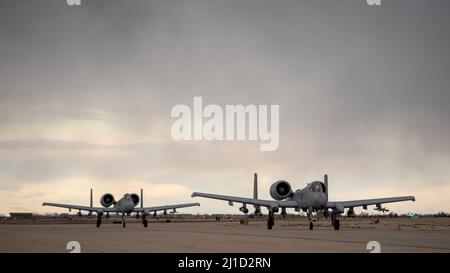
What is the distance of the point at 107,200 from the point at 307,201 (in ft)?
85.5

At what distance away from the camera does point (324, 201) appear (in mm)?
40125

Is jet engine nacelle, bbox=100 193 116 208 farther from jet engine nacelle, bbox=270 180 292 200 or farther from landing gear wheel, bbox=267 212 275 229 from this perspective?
landing gear wheel, bbox=267 212 275 229

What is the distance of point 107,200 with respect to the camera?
58219 mm

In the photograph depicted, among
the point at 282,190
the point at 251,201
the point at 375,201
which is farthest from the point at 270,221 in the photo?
the point at 375,201

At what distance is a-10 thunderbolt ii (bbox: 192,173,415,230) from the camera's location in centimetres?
4053

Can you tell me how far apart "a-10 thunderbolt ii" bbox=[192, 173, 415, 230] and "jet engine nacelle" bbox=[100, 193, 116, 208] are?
662 inches

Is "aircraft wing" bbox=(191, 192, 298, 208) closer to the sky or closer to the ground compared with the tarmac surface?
closer to the sky

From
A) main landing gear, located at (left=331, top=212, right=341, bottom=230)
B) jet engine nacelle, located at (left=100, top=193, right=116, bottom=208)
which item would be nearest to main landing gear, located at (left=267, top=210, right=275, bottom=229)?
main landing gear, located at (left=331, top=212, right=341, bottom=230)

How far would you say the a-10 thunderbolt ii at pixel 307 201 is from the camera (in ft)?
133
